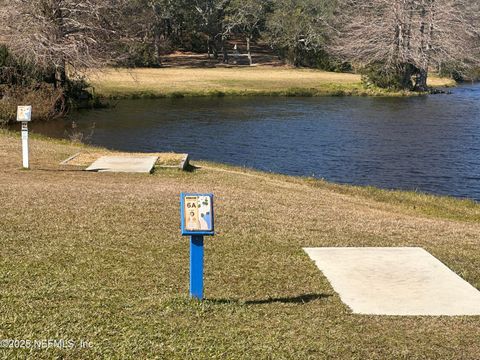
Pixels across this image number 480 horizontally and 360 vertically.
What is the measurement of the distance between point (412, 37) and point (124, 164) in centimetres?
5303

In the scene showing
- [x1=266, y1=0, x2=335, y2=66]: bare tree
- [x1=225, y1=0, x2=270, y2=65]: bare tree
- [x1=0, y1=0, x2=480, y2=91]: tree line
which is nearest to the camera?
[x1=0, y1=0, x2=480, y2=91]: tree line

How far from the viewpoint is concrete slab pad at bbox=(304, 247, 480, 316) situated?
27.4ft

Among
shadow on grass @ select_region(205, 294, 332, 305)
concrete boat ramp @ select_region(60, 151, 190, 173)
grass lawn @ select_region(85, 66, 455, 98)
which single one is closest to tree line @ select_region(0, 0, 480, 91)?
grass lawn @ select_region(85, 66, 455, 98)

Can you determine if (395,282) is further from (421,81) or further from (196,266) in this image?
(421,81)

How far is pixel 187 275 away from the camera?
9250mm

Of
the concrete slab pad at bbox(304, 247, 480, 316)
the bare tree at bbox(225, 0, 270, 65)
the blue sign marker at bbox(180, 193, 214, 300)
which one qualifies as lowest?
the concrete slab pad at bbox(304, 247, 480, 316)

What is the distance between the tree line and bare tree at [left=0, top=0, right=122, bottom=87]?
6 cm

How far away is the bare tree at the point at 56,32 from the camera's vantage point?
40156 mm

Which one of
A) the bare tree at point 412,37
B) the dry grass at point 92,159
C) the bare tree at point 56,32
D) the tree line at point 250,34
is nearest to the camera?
the dry grass at point 92,159

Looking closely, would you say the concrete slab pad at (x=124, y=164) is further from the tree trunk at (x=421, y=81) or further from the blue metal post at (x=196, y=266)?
the tree trunk at (x=421, y=81)

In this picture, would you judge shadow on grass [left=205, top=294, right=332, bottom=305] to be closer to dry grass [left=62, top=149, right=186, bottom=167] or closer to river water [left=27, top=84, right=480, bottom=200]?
dry grass [left=62, top=149, right=186, bottom=167]

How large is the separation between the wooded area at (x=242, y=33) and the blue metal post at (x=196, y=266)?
3342 cm

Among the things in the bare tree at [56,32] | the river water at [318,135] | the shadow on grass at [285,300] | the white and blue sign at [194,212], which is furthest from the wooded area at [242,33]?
the white and blue sign at [194,212]

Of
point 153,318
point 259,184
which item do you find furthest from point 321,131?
point 153,318
